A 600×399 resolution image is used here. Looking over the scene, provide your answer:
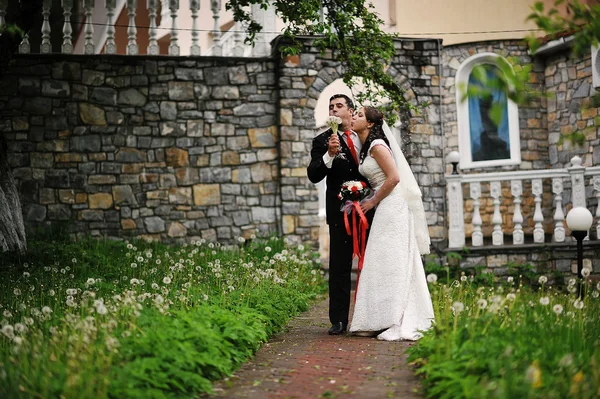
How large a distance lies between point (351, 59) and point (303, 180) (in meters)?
3.39

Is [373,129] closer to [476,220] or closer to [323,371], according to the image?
[323,371]

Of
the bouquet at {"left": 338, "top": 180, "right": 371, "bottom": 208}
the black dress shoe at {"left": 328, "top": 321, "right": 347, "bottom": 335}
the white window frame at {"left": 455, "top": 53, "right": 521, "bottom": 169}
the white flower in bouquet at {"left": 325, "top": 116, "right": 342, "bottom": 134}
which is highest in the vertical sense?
the white window frame at {"left": 455, "top": 53, "right": 521, "bottom": 169}

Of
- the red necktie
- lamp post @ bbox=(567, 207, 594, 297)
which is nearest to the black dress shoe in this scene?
the red necktie

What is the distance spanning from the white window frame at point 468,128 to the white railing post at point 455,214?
11.2 feet

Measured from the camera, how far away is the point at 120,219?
490 inches

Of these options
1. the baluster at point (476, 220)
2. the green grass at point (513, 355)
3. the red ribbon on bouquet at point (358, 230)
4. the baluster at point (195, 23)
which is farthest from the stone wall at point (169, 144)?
the green grass at point (513, 355)

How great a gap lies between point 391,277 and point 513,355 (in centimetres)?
245

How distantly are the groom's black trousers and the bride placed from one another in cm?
18

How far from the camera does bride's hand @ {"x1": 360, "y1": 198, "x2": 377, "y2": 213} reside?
21.7ft

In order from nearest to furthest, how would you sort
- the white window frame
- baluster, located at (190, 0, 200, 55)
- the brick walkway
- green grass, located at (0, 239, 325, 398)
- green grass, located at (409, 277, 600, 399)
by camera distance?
green grass, located at (409, 277, 600, 399) → green grass, located at (0, 239, 325, 398) → the brick walkway → baluster, located at (190, 0, 200, 55) → the white window frame

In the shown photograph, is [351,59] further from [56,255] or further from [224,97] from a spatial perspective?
[56,255]

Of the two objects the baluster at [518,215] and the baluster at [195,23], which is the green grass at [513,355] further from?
the baluster at [195,23]

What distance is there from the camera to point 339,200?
22.2 ft

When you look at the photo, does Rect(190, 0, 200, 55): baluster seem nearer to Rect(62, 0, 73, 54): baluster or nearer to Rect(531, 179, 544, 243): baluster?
Rect(62, 0, 73, 54): baluster
